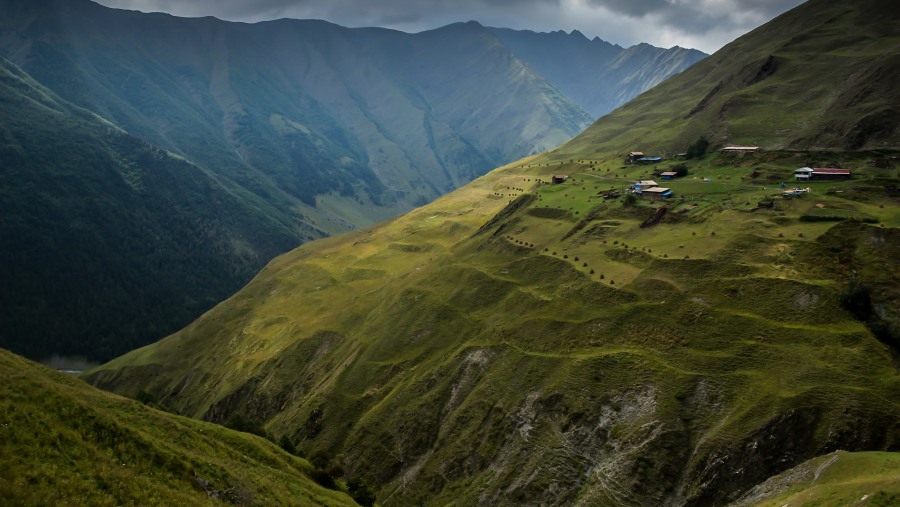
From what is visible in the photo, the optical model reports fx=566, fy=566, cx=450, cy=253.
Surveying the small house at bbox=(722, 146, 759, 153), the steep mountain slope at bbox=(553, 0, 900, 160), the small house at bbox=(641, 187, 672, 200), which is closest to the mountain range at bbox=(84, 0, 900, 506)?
the steep mountain slope at bbox=(553, 0, 900, 160)

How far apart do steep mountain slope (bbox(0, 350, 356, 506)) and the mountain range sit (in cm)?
2573

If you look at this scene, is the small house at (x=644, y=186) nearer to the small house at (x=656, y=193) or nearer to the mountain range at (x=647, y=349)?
the small house at (x=656, y=193)

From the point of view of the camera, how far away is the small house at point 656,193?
129625mm

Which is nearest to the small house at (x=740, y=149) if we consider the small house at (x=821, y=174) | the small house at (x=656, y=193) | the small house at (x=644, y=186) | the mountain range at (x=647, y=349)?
the mountain range at (x=647, y=349)

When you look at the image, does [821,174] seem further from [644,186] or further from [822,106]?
[822,106]

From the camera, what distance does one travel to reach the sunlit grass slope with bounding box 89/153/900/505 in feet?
216

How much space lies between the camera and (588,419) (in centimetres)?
7712

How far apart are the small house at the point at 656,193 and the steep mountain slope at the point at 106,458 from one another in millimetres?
100074

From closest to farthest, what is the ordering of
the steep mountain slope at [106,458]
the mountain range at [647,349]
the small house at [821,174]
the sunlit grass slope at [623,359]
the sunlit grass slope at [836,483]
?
1. the steep mountain slope at [106,458]
2. the sunlit grass slope at [836,483]
3. the mountain range at [647,349]
4. the sunlit grass slope at [623,359]
5. the small house at [821,174]

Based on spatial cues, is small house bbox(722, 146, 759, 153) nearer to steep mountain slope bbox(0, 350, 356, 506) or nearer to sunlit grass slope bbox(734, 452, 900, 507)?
sunlit grass slope bbox(734, 452, 900, 507)

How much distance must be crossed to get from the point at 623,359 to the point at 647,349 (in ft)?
12.4

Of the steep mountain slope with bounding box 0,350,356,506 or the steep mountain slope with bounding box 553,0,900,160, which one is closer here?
the steep mountain slope with bounding box 0,350,356,506

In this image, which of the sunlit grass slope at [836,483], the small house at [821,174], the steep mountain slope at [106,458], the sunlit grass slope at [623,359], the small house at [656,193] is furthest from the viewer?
the small house at [656,193]

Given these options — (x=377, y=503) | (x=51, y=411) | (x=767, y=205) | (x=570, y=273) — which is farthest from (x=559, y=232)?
(x=51, y=411)
